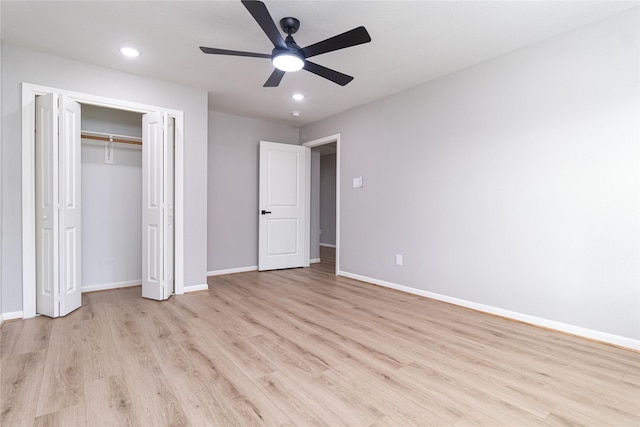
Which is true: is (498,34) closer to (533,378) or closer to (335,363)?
(533,378)

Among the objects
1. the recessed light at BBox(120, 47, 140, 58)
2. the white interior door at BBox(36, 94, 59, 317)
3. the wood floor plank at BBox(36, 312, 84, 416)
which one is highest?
the recessed light at BBox(120, 47, 140, 58)

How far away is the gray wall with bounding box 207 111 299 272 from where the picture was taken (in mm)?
4945

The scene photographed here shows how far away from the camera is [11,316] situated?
293 cm

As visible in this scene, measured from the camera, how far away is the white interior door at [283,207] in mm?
A: 5246

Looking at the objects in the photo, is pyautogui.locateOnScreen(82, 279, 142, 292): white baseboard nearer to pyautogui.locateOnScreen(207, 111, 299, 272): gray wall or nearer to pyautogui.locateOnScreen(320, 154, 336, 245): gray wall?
pyautogui.locateOnScreen(207, 111, 299, 272): gray wall

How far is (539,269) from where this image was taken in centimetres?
283

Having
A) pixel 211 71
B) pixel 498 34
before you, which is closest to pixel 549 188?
pixel 498 34

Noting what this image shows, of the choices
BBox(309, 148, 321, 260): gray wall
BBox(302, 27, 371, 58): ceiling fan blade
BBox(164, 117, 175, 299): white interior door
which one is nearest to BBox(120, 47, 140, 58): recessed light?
BBox(164, 117, 175, 299): white interior door

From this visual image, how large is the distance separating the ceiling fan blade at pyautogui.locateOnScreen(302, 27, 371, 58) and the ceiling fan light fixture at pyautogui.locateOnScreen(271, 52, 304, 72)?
0.08m

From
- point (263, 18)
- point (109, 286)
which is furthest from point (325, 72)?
point (109, 286)

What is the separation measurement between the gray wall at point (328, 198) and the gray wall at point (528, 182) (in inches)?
168

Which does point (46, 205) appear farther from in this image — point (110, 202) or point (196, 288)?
point (196, 288)

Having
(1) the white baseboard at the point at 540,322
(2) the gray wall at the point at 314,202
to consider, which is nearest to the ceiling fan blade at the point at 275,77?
(1) the white baseboard at the point at 540,322

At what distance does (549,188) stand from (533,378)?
1.65m
